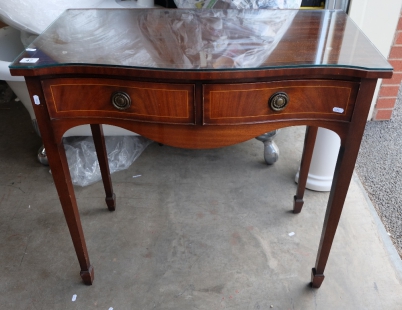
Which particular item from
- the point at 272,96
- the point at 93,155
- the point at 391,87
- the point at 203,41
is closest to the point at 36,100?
the point at 203,41

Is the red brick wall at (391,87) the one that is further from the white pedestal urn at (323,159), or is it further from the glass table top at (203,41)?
the glass table top at (203,41)

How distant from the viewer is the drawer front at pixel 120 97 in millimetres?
791

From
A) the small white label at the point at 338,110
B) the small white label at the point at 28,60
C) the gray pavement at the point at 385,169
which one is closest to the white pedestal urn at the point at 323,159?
the gray pavement at the point at 385,169

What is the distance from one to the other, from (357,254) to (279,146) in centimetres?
63

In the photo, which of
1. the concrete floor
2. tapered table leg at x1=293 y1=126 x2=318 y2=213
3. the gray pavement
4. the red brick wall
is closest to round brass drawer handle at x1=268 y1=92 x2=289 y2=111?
tapered table leg at x1=293 y1=126 x2=318 y2=213

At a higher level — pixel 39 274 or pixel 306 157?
pixel 306 157

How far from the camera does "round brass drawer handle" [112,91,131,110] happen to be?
2.64 ft

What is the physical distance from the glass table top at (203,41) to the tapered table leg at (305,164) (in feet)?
1.18

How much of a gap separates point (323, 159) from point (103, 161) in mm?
783

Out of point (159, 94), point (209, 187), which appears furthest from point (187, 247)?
point (159, 94)

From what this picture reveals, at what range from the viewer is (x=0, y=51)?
4.87 feet

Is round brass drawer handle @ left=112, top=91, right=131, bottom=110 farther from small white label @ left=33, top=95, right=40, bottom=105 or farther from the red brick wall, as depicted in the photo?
the red brick wall

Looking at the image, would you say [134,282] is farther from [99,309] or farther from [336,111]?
[336,111]

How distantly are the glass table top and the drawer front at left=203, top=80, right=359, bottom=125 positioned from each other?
5cm
